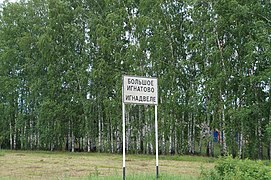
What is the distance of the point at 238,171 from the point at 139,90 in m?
3.39

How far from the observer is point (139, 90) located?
35.6 feet

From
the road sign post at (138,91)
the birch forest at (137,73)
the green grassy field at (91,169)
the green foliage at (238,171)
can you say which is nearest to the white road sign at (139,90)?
the road sign post at (138,91)

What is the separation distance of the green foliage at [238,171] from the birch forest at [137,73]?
13465 mm

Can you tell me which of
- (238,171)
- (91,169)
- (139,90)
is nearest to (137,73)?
(91,169)

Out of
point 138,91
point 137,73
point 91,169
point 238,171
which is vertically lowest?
point 91,169

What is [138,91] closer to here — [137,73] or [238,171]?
[238,171]

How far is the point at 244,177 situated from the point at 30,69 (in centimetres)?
2966

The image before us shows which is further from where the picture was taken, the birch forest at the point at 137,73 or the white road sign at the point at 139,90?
the birch forest at the point at 137,73

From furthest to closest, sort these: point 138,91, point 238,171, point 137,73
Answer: point 137,73
point 138,91
point 238,171

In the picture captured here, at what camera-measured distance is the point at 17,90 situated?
36469mm

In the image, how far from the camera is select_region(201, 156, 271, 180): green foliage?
8836 millimetres

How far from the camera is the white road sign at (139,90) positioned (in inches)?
416

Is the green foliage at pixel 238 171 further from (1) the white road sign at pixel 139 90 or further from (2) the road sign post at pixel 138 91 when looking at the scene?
(1) the white road sign at pixel 139 90

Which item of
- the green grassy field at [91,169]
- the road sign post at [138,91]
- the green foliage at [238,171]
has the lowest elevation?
the green grassy field at [91,169]
